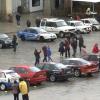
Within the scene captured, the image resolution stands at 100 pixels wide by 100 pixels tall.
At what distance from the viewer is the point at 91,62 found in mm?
43375

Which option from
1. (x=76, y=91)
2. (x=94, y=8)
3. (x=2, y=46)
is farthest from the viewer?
(x=94, y=8)

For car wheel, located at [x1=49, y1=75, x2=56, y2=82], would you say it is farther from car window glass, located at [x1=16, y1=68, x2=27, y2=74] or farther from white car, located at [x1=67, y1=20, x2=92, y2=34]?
white car, located at [x1=67, y1=20, x2=92, y2=34]

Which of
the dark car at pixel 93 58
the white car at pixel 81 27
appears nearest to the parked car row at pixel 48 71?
the dark car at pixel 93 58

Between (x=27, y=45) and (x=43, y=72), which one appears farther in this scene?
(x=27, y=45)

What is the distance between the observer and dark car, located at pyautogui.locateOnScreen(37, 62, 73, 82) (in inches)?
1574

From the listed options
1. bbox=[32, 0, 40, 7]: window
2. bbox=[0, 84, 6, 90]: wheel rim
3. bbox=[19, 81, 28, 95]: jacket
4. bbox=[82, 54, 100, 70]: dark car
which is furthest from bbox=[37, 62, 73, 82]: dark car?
bbox=[32, 0, 40, 7]: window

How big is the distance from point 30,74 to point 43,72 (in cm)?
95

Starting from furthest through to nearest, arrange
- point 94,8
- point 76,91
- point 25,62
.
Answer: point 94,8
point 25,62
point 76,91

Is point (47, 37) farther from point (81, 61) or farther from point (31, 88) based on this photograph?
point (31, 88)

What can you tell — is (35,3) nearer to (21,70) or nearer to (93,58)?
(93,58)

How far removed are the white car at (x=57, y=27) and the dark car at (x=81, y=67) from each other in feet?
58.7

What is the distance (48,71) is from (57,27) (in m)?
20.9

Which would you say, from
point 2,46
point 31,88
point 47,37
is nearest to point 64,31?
point 47,37

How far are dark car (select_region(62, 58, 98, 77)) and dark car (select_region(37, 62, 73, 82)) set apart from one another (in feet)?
5.01
